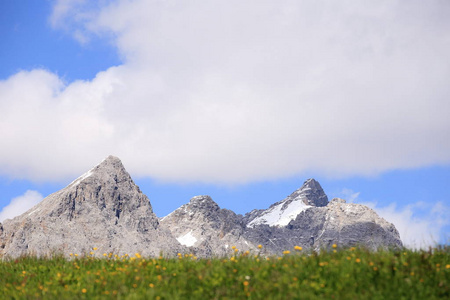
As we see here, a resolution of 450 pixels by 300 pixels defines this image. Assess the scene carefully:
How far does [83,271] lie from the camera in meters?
12.8

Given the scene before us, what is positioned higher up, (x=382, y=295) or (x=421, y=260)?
(x=421, y=260)

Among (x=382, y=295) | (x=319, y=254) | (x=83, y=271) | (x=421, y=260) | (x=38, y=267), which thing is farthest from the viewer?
(x=38, y=267)

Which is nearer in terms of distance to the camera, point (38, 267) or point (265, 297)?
point (265, 297)

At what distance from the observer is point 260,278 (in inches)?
407

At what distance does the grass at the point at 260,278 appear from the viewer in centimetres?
960

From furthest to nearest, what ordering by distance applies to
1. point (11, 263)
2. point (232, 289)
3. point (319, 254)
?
point (11, 263) → point (319, 254) → point (232, 289)

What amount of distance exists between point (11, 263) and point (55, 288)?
4.86 meters

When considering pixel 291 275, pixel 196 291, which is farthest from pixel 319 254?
pixel 196 291

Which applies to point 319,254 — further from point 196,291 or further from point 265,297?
point 196,291

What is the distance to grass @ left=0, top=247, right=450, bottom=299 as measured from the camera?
31.5ft

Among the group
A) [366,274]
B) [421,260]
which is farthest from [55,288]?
[421,260]

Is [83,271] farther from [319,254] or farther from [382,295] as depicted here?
[382,295]

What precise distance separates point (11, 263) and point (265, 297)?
9.97 m

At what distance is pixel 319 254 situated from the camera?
11.9m
